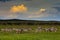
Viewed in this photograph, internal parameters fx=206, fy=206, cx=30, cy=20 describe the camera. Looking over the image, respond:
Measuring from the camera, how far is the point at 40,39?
5.95 m

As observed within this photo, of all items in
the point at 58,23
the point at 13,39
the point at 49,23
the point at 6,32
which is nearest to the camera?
the point at 13,39

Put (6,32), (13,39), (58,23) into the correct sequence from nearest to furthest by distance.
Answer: (13,39), (6,32), (58,23)

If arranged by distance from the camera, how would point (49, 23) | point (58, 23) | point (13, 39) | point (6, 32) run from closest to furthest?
point (13, 39)
point (6, 32)
point (58, 23)
point (49, 23)

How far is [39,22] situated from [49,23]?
0.85m

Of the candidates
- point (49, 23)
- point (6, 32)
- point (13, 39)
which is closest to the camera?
point (13, 39)

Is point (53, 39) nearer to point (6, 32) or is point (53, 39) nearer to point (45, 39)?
point (45, 39)

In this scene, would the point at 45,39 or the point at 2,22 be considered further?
the point at 2,22

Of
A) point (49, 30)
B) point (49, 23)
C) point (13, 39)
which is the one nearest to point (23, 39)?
point (13, 39)

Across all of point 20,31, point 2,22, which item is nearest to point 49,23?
point 2,22

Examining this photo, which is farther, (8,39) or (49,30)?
(49,30)

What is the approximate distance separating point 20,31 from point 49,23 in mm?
3789

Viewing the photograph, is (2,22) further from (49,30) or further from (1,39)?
(1,39)

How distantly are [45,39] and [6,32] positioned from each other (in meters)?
2.22

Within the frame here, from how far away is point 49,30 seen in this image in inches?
323
